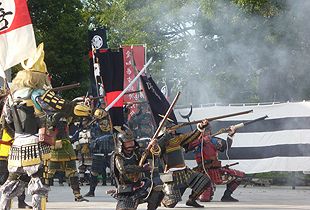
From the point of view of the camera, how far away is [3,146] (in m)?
12.3

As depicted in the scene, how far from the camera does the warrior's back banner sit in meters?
17.3

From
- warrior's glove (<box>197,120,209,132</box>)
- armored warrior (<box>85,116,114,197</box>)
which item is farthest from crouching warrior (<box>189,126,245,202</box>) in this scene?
armored warrior (<box>85,116,114,197</box>)

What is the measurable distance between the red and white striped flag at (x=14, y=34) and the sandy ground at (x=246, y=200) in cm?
320

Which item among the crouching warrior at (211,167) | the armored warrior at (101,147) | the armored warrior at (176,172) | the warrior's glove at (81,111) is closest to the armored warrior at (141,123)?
the armored warrior at (101,147)

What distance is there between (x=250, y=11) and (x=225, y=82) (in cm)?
281

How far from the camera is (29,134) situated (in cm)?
959

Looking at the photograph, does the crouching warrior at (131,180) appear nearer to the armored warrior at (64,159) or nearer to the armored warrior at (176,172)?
the armored warrior at (176,172)

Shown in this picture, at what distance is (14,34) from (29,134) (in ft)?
4.68

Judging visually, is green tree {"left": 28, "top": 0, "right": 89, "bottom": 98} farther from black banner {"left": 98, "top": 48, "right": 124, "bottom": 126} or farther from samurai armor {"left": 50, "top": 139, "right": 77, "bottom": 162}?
samurai armor {"left": 50, "top": 139, "right": 77, "bottom": 162}

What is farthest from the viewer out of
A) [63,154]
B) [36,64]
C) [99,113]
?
[63,154]

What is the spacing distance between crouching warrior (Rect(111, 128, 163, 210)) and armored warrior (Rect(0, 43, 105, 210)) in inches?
50.2

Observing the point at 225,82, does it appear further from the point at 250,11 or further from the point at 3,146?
the point at 3,146

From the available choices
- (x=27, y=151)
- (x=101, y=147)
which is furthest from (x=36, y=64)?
(x=101, y=147)

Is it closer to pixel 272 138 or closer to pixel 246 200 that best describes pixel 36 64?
pixel 246 200
